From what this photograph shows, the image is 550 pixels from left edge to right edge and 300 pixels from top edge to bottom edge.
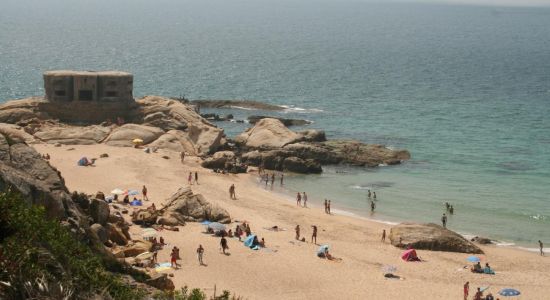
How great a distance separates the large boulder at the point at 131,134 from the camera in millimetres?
57938

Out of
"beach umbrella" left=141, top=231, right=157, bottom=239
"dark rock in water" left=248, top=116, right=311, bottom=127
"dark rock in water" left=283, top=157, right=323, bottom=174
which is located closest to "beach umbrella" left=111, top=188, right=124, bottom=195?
"beach umbrella" left=141, top=231, right=157, bottom=239

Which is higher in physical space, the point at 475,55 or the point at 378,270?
the point at 475,55

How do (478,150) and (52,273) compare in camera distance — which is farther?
(478,150)

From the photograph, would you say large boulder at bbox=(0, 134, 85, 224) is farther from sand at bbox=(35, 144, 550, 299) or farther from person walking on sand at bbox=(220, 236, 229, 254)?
person walking on sand at bbox=(220, 236, 229, 254)

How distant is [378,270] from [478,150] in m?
33.2

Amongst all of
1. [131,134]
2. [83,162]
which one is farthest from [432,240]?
[131,134]

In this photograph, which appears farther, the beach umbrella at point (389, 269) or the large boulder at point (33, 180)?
the beach umbrella at point (389, 269)

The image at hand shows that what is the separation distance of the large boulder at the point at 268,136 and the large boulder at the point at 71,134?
36.6 feet

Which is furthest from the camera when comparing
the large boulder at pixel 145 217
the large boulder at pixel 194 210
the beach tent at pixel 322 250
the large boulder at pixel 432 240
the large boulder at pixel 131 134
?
the large boulder at pixel 131 134

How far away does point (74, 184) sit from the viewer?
45.2 meters

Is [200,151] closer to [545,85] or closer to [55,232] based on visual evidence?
[55,232]

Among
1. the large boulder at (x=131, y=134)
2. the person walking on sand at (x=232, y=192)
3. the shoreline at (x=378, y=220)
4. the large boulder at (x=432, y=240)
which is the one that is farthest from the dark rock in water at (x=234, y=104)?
the large boulder at (x=432, y=240)

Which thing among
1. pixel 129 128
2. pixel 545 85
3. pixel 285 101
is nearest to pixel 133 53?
pixel 285 101

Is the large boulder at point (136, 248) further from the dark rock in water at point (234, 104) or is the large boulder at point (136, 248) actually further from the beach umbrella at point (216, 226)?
the dark rock in water at point (234, 104)
